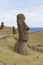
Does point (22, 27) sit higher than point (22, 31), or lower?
higher

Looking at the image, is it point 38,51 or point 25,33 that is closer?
Result: point 25,33

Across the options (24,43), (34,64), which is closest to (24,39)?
(24,43)

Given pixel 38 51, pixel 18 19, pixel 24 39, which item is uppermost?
pixel 18 19

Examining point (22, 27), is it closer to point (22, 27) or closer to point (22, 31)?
point (22, 27)

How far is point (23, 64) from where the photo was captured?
1340 cm

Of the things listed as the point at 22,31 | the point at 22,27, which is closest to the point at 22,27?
the point at 22,27

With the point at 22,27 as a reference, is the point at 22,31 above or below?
below

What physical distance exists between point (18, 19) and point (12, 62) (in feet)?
18.4

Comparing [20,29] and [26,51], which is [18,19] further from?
[26,51]

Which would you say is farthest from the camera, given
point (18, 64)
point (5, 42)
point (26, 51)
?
point (5, 42)

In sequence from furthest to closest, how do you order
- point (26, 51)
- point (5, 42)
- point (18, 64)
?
point (5, 42) < point (26, 51) < point (18, 64)

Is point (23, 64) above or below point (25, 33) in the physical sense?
below

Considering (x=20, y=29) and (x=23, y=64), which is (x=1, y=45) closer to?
(x=20, y=29)

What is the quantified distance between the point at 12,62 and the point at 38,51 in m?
7.16
